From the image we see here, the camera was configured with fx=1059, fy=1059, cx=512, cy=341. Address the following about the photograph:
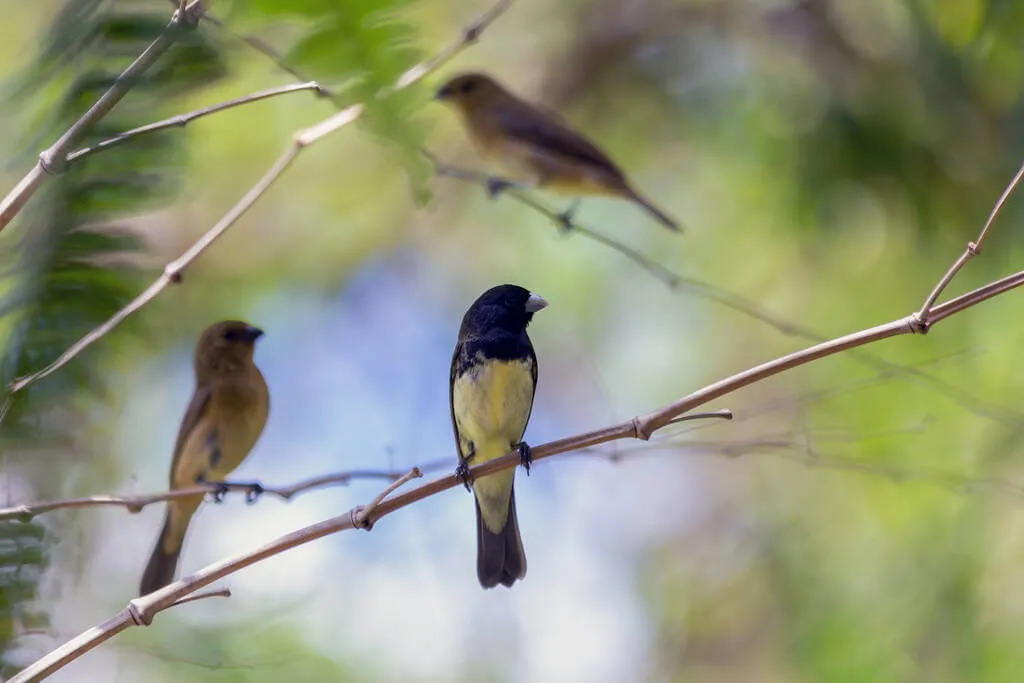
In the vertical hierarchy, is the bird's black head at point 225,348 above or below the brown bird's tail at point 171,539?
above

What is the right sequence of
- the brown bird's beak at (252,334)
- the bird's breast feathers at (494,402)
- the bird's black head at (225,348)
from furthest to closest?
1. the bird's black head at (225,348)
2. the brown bird's beak at (252,334)
3. the bird's breast feathers at (494,402)

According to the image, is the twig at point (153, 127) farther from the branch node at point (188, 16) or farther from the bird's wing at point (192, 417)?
the bird's wing at point (192, 417)

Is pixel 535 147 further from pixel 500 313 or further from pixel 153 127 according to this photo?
pixel 153 127

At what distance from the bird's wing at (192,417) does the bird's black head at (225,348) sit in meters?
0.08

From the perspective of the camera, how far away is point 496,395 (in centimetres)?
301

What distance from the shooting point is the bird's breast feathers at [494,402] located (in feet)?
9.88

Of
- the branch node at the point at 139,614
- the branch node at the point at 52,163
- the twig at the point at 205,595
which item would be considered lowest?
the branch node at the point at 139,614

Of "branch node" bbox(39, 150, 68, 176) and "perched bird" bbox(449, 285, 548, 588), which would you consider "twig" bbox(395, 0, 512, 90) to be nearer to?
"branch node" bbox(39, 150, 68, 176)

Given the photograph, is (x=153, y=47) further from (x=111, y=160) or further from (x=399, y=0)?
(x=399, y=0)

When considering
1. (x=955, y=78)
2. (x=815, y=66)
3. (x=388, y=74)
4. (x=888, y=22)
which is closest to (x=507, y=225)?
(x=815, y=66)

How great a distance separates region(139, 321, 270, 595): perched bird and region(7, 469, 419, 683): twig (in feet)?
6.07

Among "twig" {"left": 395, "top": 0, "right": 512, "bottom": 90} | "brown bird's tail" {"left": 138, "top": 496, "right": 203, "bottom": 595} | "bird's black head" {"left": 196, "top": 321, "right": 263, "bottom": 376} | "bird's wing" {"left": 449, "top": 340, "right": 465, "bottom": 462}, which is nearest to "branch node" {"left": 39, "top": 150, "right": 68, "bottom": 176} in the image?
"twig" {"left": 395, "top": 0, "right": 512, "bottom": 90}

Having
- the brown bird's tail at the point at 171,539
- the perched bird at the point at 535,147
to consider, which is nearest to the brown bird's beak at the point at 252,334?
the brown bird's tail at the point at 171,539

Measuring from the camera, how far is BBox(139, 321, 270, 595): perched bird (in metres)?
3.49
